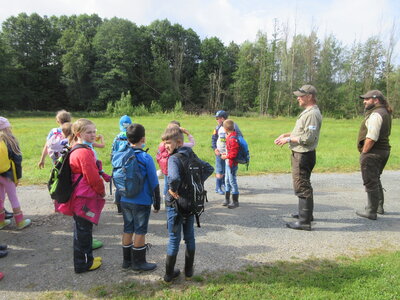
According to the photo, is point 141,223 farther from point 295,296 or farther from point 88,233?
point 295,296

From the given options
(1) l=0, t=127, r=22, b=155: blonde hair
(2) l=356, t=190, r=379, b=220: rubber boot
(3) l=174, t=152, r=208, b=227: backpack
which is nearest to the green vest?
(2) l=356, t=190, r=379, b=220: rubber boot

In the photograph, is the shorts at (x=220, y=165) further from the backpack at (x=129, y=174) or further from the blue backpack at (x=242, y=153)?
the backpack at (x=129, y=174)

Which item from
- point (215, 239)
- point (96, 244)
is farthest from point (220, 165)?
point (96, 244)

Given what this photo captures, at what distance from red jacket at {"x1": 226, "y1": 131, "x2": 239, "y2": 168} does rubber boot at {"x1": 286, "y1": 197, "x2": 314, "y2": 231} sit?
153 centimetres

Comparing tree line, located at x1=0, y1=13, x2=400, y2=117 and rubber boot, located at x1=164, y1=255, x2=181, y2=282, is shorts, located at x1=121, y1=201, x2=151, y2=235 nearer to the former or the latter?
rubber boot, located at x1=164, y1=255, x2=181, y2=282

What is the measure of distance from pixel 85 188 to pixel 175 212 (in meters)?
1.13

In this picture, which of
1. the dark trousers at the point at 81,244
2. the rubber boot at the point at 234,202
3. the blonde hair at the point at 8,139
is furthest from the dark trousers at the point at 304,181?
the blonde hair at the point at 8,139

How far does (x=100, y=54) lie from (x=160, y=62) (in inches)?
479

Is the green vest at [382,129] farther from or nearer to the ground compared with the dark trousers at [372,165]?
farther from the ground

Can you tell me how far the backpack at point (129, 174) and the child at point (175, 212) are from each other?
39cm

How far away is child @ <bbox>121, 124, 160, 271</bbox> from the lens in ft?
11.8

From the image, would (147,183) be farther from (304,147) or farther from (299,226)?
(299,226)

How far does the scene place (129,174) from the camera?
348cm

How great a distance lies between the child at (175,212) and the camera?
11.1 feet
